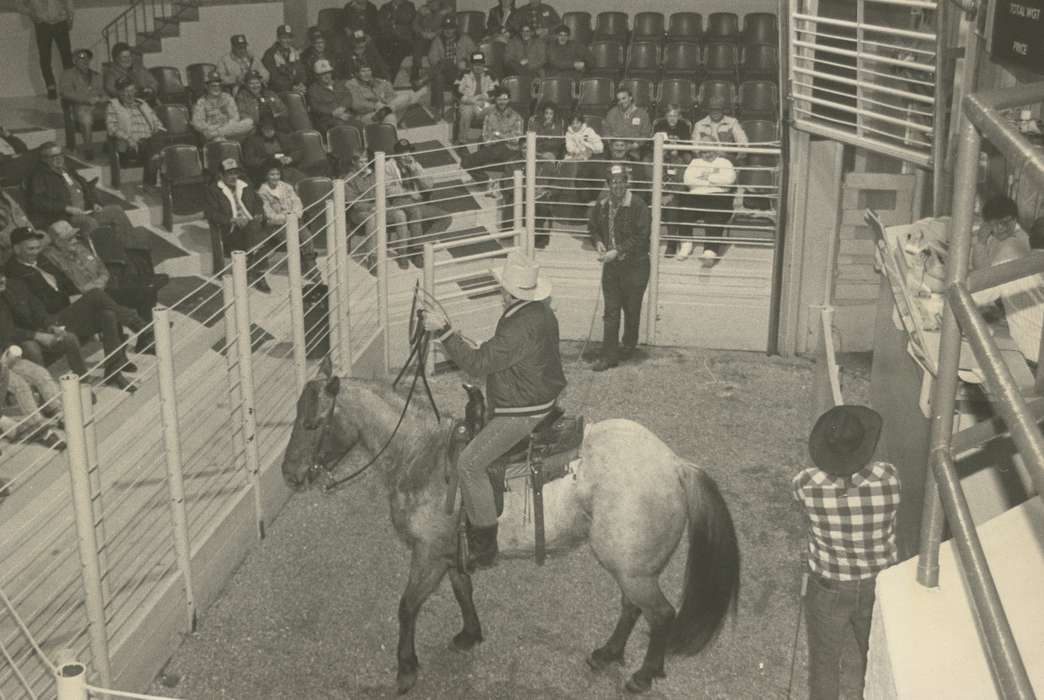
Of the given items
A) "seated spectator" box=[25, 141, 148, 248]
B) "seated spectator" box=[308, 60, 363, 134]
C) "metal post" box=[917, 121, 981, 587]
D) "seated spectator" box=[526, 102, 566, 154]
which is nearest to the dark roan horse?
"metal post" box=[917, 121, 981, 587]

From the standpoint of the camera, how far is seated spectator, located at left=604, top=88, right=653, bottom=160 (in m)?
16.6

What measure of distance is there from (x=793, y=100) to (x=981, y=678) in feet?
37.5

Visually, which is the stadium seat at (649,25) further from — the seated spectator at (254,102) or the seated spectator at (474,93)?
the seated spectator at (254,102)

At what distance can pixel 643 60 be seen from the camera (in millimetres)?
19141

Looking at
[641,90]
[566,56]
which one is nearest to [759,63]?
[641,90]

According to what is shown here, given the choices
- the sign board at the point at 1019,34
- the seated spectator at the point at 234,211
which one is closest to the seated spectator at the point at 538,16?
the seated spectator at the point at 234,211

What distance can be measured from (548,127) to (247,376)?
8.01 meters

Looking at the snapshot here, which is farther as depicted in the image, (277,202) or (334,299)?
(277,202)

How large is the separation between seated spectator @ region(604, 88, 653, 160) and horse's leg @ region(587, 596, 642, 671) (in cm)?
943

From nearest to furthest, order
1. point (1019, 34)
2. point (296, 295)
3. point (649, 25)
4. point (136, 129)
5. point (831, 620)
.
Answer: point (831, 620)
point (1019, 34)
point (296, 295)
point (136, 129)
point (649, 25)

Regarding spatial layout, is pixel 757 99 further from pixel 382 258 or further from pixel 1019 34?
pixel 1019 34

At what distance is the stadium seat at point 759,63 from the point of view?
1848 centimetres

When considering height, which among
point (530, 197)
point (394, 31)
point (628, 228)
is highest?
point (394, 31)

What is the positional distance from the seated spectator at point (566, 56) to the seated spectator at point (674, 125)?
2729 mm
